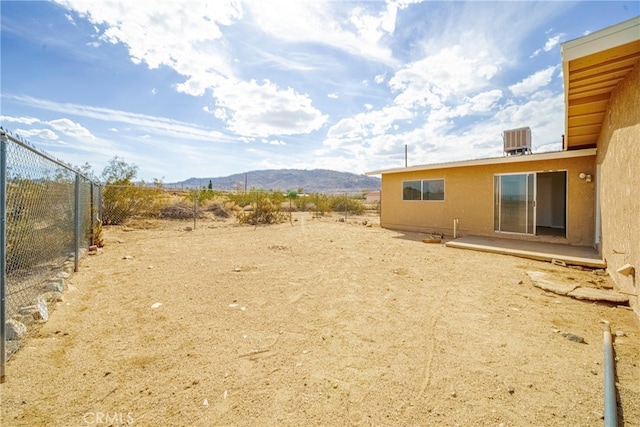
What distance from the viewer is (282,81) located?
11453 millimetres

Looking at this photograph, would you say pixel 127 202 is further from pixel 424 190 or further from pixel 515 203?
pixel 515 203

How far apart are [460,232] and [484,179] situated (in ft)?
6.62

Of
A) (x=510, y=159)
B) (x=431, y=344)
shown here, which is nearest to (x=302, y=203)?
(x=510, y=159)

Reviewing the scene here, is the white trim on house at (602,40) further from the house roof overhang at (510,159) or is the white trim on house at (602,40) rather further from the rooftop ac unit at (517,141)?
the rooftop ac unit at (517,141)

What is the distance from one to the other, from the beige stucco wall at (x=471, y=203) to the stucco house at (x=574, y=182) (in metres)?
0.02

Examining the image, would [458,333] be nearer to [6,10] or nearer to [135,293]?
[135,293]

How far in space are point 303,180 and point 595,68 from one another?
4903 inches

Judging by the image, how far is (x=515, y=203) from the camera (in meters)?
8.62

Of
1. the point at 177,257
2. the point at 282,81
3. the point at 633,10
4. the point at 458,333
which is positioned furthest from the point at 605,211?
the point at 282,81

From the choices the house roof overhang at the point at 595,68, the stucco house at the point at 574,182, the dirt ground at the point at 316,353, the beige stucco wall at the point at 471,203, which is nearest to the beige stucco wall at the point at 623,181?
the stucco house at the point at 574,182

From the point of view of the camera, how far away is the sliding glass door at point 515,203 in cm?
835

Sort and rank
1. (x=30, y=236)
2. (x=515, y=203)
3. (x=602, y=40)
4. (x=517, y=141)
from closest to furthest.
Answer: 1. (x=602, y=40)
2. (x=30, y=236)
3. (x=515, y=203)
4. (x=517, y=141)

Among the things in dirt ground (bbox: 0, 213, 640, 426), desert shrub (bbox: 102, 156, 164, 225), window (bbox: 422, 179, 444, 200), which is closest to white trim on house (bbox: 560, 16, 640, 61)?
dirt ground (bbox: 0, 213, 640, 426)

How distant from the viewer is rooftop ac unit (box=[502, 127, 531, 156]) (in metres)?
8.94
